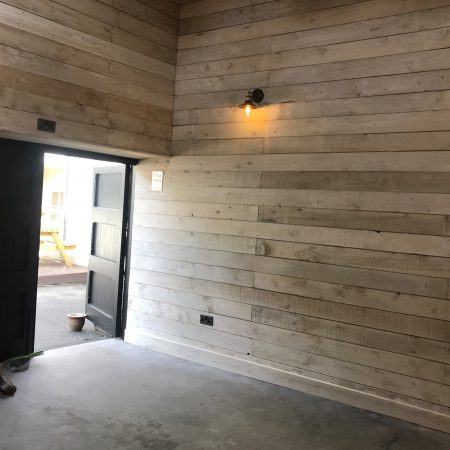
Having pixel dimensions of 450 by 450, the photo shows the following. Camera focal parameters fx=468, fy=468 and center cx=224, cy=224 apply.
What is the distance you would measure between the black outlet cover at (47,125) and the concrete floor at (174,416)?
1.84m

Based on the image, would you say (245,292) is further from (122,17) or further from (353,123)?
(122,17)

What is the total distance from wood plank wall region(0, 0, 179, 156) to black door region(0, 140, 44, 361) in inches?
15.2

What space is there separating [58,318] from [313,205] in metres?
3.45

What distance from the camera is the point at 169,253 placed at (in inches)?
169

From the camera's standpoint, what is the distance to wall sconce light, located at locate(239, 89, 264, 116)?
12.1 ft

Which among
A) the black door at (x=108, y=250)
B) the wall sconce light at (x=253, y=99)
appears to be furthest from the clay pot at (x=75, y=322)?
the wall sconce light at (x=253, y=99)

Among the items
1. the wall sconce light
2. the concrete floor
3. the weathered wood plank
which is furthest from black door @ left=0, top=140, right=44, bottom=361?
the weathered wood plank

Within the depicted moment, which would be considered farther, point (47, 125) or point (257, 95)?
point (257, 95)

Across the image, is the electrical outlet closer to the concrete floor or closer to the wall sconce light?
the concrete floor

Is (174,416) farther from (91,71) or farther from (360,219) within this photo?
(91,71)

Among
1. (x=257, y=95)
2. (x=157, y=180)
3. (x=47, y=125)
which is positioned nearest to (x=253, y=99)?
(x=257, y=95)

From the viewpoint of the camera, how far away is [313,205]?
11.4ft

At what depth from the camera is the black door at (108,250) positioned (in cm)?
467

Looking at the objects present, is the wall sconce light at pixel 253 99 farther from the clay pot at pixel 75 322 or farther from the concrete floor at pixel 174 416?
the clay pot at pixel 75 322
